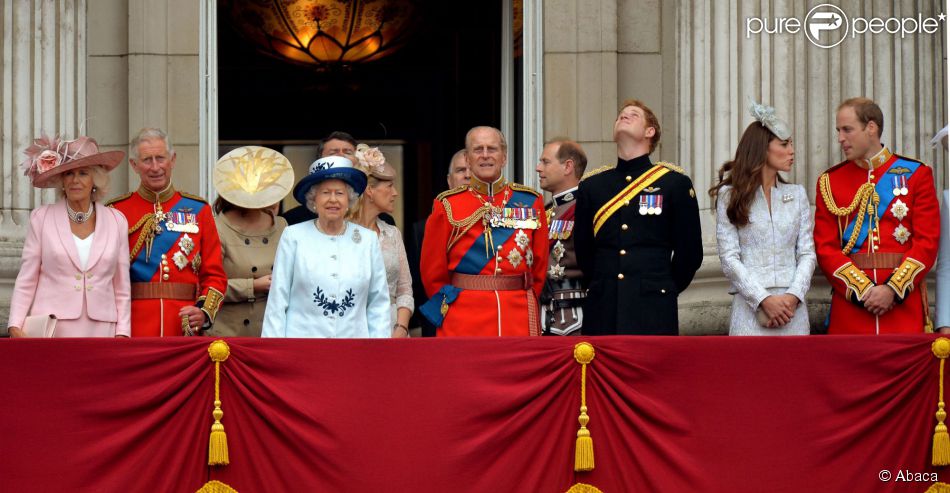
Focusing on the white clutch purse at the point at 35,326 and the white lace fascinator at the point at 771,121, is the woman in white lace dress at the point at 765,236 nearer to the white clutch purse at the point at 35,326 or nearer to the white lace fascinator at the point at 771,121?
the white lace fascinator at the point at 771,121

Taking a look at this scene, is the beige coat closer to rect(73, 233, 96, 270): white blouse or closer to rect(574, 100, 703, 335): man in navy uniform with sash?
rect(73, 233, 96, 270): white blouse

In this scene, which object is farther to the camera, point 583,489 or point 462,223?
point 462,223

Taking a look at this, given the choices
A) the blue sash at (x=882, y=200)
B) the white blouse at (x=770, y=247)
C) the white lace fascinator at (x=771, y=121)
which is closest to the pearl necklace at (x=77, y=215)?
the white blouse at (x=770, y=247)

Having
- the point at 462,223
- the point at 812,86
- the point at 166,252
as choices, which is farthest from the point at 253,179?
the point at 812,86

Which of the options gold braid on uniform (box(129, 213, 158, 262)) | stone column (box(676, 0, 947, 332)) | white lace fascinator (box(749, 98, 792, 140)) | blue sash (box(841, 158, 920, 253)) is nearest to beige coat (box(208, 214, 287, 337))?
gold braid on uniform (box(129, 213, 158, 262))

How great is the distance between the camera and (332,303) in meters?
8.38

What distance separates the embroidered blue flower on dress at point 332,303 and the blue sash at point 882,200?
8.53 ft

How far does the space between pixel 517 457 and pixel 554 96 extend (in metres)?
4.07

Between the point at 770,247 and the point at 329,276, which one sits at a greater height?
the point at 770,247

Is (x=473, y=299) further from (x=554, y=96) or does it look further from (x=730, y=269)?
(x=554, y=96)

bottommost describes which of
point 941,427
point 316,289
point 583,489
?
point 583,489

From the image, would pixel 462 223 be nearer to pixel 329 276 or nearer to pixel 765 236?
pixel 329 276

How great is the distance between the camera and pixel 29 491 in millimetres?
7625

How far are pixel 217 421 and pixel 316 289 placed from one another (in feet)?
2.96
